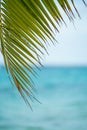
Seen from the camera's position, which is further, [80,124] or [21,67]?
[80,124]

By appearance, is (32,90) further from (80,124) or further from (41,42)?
(80,124)

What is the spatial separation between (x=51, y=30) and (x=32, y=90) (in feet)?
0.32

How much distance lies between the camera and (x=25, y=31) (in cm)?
52

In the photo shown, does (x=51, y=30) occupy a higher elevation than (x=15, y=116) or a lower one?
higher

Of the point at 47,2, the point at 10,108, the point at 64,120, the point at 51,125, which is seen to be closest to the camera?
the point at 47,2

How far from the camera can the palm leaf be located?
1.61 feet

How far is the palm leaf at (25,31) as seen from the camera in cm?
49

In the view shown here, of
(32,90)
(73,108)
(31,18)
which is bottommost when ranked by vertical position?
(73,108)

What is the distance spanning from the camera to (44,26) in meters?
0.50

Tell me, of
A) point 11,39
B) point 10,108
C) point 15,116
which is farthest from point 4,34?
point 10,108

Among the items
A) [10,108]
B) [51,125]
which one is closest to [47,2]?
[51,125]

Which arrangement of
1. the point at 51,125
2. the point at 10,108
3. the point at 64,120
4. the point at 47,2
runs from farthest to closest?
the point at 10,108 < the point at 64,120 < the point at 51,125 < the point at 47,2

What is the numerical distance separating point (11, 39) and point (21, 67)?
0.15 ft

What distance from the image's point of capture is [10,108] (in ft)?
43.8
